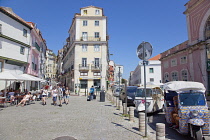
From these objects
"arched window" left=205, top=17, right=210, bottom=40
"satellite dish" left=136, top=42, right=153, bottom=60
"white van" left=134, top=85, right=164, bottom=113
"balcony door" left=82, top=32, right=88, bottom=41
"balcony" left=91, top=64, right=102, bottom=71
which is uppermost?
"balcony door" left=82, top=32, right=88, bottom=41

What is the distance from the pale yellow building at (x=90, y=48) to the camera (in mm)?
35812

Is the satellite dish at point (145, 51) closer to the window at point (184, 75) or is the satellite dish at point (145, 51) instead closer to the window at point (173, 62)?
the window at point (184, 75)

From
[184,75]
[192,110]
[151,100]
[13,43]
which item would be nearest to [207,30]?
[184,75]

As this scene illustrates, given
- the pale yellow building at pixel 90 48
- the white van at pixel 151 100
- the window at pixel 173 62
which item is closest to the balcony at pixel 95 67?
the pale yellow building at pixel 90 48

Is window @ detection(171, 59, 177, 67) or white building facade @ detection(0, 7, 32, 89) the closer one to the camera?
white building facade @ detection(0, 7, 32, 89)

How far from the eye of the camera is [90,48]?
36656mm

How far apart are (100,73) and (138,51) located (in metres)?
29.6

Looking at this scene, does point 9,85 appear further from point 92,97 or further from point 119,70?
point 119,70

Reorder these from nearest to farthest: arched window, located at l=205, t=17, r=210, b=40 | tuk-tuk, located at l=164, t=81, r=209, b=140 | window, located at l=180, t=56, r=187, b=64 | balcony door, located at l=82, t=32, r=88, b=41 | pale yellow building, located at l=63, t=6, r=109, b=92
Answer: tuk-tuk, located at l=164, t=81, r=209, b=140
arched window, located at l=205, t=17, r=210, b=40
window, located at l=180, t=56, r=187, b=64
pale yellow building, located at l=63, t=6, r=109, b=92
balcony door, located at l=82, t=32, r=88, b=41

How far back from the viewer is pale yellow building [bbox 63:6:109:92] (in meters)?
35.8

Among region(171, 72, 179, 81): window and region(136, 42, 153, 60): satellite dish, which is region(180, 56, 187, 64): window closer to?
region(171, 72, 179, 81): window

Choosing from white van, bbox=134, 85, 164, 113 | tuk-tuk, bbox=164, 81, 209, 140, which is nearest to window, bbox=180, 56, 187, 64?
white van, bbox=134, 85, 164, 113

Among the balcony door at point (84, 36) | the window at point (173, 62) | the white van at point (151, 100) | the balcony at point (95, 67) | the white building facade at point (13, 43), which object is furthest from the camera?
the balcony door at point (84, 36)

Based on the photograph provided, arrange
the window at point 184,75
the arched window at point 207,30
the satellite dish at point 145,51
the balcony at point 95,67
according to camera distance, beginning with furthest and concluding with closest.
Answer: the balcony at point 95,67, the window at point 184,75, the arched window at point 207,30, the satellite dish at point 145,51
